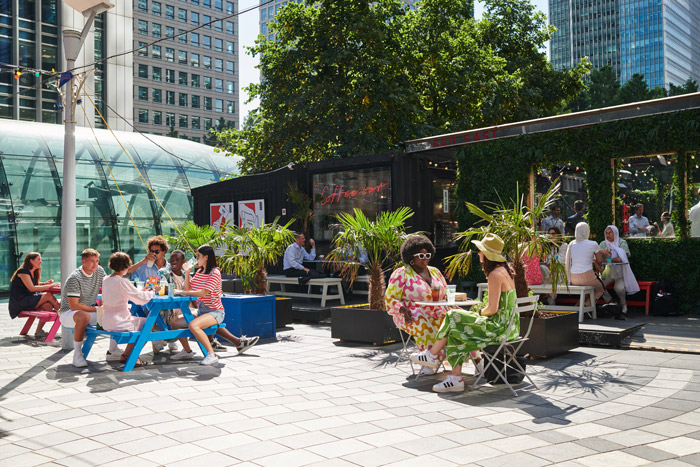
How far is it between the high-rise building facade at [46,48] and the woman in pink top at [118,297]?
3829cm

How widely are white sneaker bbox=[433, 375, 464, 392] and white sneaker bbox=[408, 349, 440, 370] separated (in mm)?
564

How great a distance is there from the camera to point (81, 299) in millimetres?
7594

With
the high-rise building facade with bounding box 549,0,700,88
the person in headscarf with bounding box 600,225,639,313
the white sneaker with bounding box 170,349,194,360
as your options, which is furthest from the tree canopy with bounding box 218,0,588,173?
the high-rise building facade with bounding box 549,0,700,88

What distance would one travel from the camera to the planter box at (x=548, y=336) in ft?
23.2

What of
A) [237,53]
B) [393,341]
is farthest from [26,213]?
[237,53]

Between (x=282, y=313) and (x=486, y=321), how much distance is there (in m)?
5.30

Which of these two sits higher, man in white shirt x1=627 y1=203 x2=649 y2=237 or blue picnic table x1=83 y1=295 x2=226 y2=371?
man in white shirt x1=627 y1=203 x2=649 y2=237

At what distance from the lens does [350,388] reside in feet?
19.7

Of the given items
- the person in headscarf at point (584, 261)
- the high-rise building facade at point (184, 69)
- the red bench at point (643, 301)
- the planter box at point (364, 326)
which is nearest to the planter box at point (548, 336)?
the planter box at point (364, 326)

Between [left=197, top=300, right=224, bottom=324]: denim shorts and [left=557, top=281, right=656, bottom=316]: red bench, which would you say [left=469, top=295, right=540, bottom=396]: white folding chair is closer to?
[left=197, top=300, right=224, bottom=324]: denim shorts

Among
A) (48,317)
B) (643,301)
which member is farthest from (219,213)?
(643,301)

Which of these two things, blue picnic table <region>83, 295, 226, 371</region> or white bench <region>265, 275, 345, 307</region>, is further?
white bench <region>265, 275, 345, 307</region>

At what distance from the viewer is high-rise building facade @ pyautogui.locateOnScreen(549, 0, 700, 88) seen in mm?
115188

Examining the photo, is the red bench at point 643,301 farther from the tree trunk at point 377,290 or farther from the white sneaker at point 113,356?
the white sneaker at point 113,356
